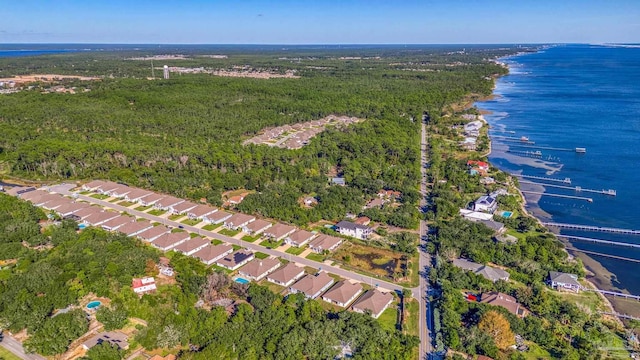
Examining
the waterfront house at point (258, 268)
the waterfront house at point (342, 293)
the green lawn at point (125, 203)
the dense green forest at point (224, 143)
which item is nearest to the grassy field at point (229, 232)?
the dense green forest at point (224, 143)

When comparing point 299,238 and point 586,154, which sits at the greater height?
point 586,154

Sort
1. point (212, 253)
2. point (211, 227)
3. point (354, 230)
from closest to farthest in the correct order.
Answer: point (212, 253)
point (354, 230)
point (211, 227)

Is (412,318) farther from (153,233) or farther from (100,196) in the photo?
(100,196)

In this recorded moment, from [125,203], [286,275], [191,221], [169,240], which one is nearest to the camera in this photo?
[286,275]

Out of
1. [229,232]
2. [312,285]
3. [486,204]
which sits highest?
[486,204]

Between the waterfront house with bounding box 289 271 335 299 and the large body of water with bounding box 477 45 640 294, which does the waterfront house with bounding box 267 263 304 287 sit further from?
the large body of water with bounding box 477 45 640 294

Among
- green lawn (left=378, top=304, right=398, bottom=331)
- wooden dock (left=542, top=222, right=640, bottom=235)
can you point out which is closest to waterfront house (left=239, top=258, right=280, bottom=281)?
green lawn (left=378, top=304, right=398, bottom=331)

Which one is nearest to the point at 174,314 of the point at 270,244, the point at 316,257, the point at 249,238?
the point at 270,244

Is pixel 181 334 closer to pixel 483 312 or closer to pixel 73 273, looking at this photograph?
pixel 73 273
